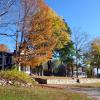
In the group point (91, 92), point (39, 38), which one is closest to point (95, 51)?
point (39, 38)

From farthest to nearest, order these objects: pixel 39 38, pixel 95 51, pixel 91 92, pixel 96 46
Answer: pixel 95 51
pixel 96 46
pixel 39 38
pixel 91 92

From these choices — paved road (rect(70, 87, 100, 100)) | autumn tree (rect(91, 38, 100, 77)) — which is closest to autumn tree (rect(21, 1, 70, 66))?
paved road (rect(70, 87, 100, 100))

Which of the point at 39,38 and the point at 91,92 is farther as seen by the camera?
the point at 39,38

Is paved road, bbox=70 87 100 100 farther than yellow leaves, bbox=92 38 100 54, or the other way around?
yellow leaves, bbox=92 38 100 54

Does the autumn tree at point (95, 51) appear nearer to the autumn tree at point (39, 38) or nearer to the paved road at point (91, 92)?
the autumn tree at point (39, 38)

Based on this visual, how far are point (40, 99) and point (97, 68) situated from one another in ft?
254

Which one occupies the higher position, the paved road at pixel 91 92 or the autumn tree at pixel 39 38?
the autumn tree at pixel 39 38

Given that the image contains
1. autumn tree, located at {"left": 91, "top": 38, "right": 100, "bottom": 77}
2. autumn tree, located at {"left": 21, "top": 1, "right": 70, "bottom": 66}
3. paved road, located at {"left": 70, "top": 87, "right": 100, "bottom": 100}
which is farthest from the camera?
autumn tree, located at {"left": 91, "top": 38, "right": 100, "bottom": 77}

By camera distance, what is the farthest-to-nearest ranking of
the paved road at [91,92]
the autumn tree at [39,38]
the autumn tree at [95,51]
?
the autumn tree at [95,51], the autumn tree at [39,38], the paved road at [91,92]

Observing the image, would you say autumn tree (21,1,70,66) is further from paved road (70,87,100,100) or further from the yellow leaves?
the yellow leaves

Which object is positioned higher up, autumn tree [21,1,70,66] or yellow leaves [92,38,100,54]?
yellow leaves [92,38,100,54]

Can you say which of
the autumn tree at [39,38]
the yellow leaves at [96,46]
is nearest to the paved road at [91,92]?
the autumn tree at [39,38]

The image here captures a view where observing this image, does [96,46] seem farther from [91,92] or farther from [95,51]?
[91,92]

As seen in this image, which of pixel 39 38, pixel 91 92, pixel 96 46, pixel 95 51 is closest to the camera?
pixel 91 92
